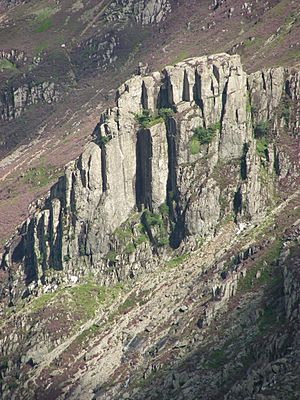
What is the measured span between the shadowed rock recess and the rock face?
11 cm

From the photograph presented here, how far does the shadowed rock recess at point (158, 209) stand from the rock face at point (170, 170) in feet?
0.37

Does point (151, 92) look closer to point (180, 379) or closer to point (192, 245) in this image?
point (192, 245)

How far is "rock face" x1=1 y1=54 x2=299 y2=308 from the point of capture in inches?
6068

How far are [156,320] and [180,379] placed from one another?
1809 cm

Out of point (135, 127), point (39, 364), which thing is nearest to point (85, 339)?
point (39, 364)

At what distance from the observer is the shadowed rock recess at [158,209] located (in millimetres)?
145250

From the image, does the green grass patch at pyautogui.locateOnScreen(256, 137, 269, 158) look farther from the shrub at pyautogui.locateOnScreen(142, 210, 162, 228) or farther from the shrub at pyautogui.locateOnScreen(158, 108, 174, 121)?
the shrub at pyautogui.locateOnScreen(142, 210, 162, 228)

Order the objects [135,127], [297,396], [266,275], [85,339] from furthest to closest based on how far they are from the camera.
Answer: [135,127] < [85,339] < [266,275] < [297,396]

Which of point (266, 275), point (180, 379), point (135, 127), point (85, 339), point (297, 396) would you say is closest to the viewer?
point (297, 396)

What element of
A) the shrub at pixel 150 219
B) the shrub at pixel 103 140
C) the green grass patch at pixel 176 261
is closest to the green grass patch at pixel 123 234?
the shrub at pixel 150 219

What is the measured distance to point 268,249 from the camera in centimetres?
14038

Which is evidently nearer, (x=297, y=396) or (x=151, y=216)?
(x=297, y=396)

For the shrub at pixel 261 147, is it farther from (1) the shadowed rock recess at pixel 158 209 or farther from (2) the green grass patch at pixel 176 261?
(2) the green grass patch at pixel 176 261

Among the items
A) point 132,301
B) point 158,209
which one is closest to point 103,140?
point 158,209
